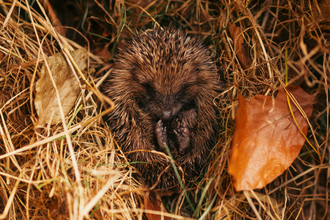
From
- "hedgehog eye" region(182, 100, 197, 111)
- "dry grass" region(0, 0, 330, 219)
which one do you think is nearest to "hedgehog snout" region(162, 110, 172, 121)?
"hedgehog eye" region(182, 100, 197, 111)

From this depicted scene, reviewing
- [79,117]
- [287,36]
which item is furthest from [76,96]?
[287,36]

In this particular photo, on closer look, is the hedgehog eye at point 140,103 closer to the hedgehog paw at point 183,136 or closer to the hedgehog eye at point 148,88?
the hedgehog eye at point 148,88

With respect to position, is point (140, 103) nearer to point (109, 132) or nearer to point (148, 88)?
point (148, 88)

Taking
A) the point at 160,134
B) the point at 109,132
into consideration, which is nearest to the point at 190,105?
the point at 160,134

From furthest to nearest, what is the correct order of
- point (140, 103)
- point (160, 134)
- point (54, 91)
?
point (140, 103), point (160, 134), point (54, 91)

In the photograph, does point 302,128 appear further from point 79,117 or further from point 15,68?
point 15,68

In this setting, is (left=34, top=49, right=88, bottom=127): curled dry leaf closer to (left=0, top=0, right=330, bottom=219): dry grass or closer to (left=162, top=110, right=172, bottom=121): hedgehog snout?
(left=0, top=0, right=330, bottom=219): dry grass

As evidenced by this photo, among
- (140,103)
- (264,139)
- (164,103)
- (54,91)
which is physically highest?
(54,91)
